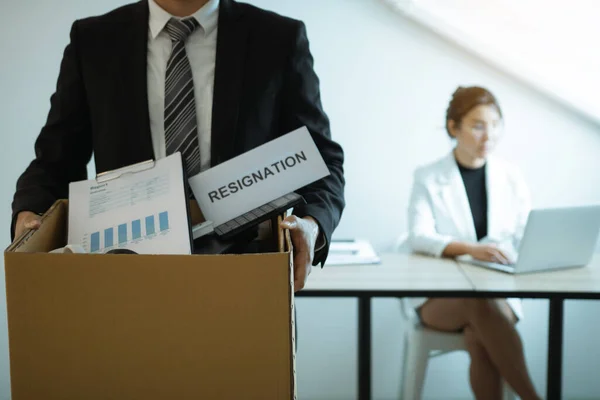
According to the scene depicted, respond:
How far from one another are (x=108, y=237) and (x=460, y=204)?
87.1 inches

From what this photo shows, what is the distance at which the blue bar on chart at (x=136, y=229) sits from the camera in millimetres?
792

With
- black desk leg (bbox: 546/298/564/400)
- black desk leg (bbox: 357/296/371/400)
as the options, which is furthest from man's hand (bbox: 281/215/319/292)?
black desk leg (bbox: 546/298/564/400)

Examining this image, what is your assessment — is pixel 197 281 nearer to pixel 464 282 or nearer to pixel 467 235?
pixel 464 282

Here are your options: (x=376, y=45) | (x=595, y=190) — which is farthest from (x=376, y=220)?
(x=595, y=190)

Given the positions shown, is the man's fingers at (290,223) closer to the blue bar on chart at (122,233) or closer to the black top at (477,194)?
the blue bar on chart at (122,233)

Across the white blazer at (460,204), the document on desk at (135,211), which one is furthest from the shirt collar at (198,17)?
the white blazer at (460,204)

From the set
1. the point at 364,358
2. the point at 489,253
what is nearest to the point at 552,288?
the point at 489,253

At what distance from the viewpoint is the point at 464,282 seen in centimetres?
215

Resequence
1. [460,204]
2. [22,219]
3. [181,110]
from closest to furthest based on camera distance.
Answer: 1. [22,219]
2. [181,110]
3. [460,204]

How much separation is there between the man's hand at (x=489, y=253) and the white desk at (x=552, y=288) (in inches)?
2.8

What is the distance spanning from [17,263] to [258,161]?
38 cm

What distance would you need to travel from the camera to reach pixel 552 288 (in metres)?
2.08

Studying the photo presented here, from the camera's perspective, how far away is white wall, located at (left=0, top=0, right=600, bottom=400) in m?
3.33

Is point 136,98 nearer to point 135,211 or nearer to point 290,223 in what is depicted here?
point 135,211
